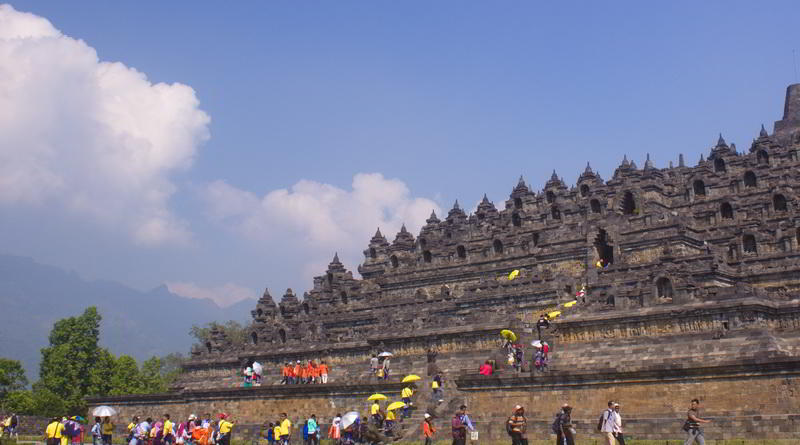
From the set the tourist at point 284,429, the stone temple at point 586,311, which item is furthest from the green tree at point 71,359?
the tourist at point 284,429

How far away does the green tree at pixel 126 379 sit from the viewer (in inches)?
3004

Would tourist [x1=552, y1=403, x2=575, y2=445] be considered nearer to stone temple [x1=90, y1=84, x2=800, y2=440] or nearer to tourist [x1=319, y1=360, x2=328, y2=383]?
stone temple [x1=90, y1=84, x2=800, y2=440]

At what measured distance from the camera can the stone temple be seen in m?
36.2

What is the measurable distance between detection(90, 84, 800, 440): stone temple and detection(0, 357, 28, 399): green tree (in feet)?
59.5

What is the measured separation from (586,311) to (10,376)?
183 feet

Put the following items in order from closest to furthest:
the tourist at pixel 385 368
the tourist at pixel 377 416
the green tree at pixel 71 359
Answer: the tourist at pixel 377 416
the tourist at pixel 385 368
the green tree at pixel 71 359

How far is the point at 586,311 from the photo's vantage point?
44500 mm

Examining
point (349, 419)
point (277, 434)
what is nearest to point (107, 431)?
point (277, 434)

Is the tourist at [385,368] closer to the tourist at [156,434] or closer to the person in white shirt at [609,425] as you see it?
the tourist at [156,434]

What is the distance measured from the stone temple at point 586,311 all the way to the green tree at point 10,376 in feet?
59.5

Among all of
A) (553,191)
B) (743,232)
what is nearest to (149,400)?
(553,191)

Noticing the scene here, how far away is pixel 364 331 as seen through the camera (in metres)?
59.7

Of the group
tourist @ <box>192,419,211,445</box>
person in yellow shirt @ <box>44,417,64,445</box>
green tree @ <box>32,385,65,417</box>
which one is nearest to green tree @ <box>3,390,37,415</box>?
green tree @ <box>32,385,65,417</box>

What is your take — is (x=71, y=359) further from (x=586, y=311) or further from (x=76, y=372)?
(x=586, y=311)
